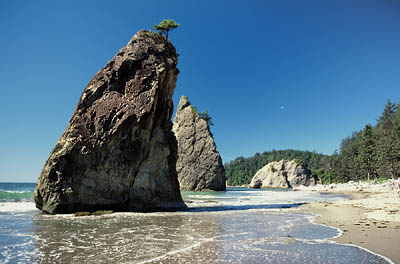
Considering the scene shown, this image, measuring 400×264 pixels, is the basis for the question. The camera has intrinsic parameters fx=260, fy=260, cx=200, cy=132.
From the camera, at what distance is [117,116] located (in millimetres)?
17891

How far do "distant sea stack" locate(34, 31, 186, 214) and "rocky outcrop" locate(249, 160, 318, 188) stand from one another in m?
120

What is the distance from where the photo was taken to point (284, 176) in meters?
132

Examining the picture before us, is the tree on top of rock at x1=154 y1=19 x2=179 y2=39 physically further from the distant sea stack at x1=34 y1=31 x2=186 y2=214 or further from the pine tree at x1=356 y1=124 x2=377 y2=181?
the pine tree at x1=356 y1=124 x2=377 y2=181

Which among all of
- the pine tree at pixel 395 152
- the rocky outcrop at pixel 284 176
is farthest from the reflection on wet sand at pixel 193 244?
the rocky outcrop at pixel 284 176

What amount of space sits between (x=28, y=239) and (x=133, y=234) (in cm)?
348

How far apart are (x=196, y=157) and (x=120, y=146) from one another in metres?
55.4

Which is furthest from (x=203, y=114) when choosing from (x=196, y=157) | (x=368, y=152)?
(x=368, y=152)

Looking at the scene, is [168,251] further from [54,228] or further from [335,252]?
[54,228]

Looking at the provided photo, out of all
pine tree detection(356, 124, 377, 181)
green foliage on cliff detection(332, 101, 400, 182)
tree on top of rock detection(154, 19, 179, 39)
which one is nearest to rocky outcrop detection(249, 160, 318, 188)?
green foliage on cliff detection(332, 101, 400, 182)

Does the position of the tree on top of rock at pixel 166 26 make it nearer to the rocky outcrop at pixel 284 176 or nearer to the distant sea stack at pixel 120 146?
the distant sea stack at pixel 120 146

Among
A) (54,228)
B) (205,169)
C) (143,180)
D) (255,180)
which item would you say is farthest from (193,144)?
(255,180)

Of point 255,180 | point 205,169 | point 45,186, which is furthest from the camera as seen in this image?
point 255,180

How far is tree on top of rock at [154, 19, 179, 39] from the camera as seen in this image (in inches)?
902

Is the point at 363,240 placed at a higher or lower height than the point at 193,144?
lower
